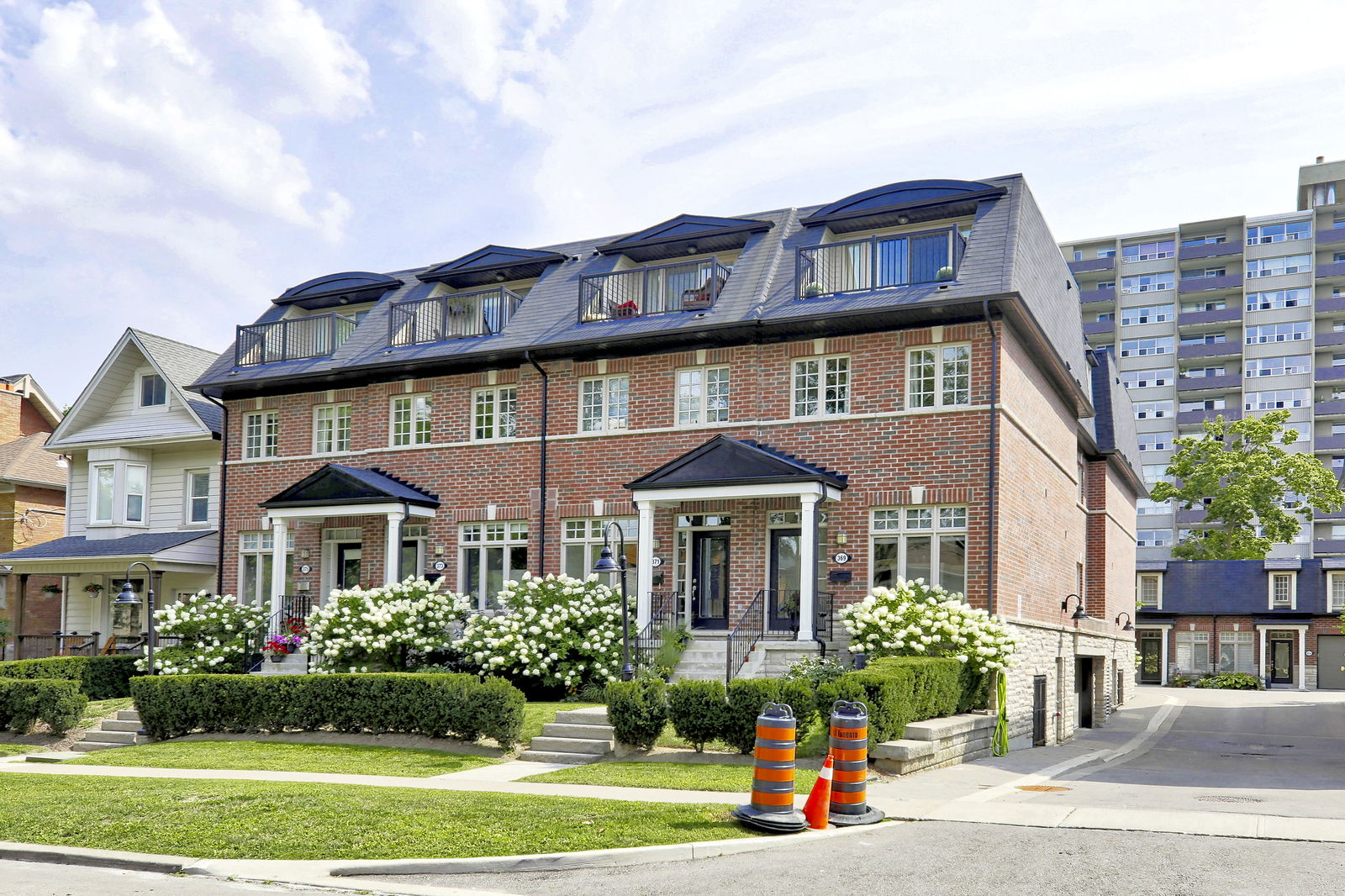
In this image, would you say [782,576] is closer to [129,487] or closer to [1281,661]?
[129,487]

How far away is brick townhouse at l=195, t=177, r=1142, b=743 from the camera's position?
785 inches

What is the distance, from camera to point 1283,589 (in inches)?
1955

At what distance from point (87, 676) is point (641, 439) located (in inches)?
457

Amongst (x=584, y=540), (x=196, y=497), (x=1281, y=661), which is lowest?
(x=1281, y=661)

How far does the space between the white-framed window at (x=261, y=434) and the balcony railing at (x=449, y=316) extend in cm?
374

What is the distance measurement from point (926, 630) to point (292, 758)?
9248 mm

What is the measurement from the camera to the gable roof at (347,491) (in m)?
23.3

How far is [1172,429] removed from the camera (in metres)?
79.9

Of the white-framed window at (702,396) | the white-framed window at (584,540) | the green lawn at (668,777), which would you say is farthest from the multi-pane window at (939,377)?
the green lawn at (668,777)

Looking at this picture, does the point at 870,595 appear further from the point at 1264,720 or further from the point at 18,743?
the point at 1264,720

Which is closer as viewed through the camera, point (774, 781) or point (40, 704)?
point (774, 781)

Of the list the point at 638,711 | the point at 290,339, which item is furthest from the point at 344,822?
the point at 290,339

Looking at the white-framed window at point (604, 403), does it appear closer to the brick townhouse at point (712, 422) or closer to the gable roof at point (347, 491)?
the brick townhouse at point (712, 422)

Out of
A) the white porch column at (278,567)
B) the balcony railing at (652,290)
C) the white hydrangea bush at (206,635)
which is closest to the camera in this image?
the balcony railing at (652,290)
